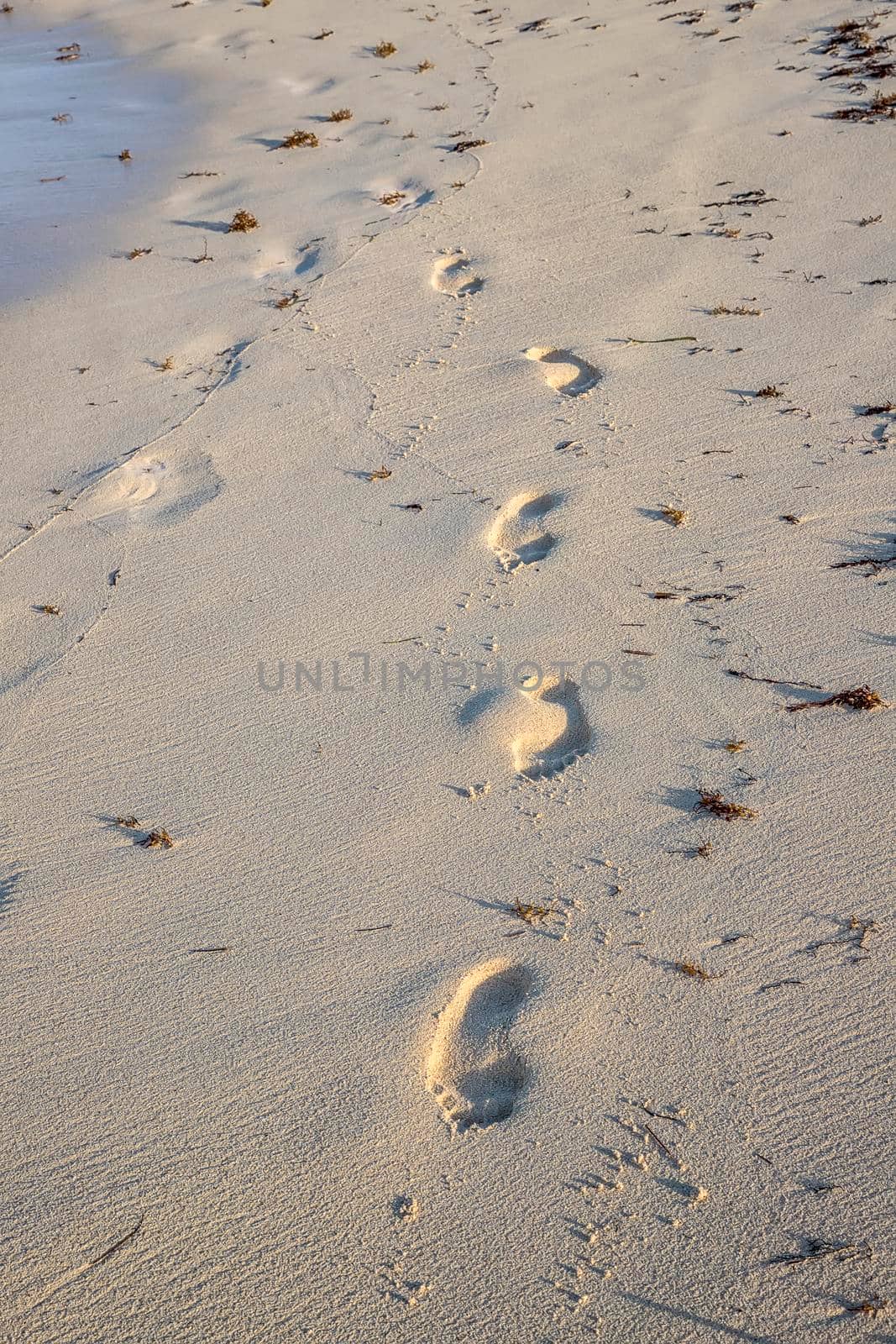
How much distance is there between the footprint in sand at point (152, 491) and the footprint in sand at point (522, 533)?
40.7 inches

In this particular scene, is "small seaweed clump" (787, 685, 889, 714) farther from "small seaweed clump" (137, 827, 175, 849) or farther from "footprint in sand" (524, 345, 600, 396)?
"footprint in sand" (524, 345, 600, 396)

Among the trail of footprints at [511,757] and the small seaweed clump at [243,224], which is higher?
the small seaweed clump at [243,224]

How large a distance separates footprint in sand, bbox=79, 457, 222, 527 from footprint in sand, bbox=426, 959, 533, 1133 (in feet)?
6.71

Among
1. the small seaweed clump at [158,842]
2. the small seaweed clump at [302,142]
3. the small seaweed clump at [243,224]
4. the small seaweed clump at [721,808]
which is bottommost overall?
the small seaweed clump at [721,808]

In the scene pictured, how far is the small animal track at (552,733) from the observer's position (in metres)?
2.67

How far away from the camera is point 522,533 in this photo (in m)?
3.35

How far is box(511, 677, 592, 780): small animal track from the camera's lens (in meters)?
2.67

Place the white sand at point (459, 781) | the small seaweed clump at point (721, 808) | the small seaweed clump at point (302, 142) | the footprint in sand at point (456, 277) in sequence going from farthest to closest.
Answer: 1. the small seaweed clump at point (302, 142)
2. the footprint in sand at point (456, 277)
3. the small seaweed clump at point (721, 808)
4. the white sand at point (459, 781)

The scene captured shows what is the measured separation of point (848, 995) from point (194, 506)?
256 centimetres

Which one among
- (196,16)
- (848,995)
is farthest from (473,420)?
(196,16)

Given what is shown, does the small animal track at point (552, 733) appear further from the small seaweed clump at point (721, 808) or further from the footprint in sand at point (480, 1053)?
the footprint in sand at point (480, 1053)

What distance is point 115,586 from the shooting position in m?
3.31

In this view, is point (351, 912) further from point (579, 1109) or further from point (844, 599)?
point (844, 599)

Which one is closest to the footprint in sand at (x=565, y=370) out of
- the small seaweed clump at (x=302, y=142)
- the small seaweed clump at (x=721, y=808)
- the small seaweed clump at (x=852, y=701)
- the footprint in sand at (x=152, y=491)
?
the footprint in sand at (x=152, y=491)
